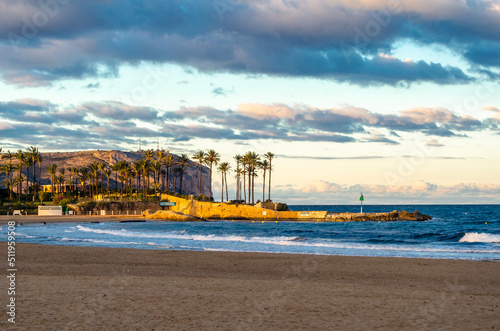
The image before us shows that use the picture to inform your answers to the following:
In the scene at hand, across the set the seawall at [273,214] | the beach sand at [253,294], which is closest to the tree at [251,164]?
the seawall at [273,214]

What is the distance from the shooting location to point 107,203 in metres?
122

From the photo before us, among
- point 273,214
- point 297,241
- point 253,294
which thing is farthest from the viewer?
point 273,214

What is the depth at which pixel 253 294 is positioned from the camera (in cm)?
1371

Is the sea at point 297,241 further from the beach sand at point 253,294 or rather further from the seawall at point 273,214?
the seawall at point 273,214

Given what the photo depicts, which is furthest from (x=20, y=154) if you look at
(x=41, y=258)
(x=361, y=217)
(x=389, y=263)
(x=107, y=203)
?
(x=389, y=263)

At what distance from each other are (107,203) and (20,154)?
129ft

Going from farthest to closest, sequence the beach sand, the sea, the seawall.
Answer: the seawall → the sea → the beach sand

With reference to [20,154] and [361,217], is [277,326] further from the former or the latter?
[20,154]

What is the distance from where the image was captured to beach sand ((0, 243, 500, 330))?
10.0m

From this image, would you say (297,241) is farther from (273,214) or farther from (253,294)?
(273,214)

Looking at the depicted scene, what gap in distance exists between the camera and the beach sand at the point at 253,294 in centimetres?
1001

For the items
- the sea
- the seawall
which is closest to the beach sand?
the sea

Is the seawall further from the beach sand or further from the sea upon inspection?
the beach sand

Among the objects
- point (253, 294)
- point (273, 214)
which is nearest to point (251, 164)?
point (273, 214)
